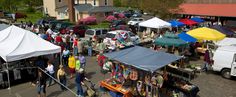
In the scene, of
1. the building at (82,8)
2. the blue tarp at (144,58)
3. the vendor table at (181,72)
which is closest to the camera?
the blue tarp at (144,58)

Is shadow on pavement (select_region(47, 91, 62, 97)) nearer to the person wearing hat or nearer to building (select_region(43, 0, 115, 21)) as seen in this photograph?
the person wearing hat

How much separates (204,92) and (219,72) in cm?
369

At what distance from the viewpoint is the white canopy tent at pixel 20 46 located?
14.0m

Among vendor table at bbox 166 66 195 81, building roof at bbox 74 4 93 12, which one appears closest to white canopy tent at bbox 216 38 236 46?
vendor table at bbox 166 66 195 81

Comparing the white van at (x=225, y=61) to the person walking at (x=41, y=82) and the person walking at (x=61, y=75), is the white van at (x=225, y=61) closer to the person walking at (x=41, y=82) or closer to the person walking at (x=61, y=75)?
the person walking at (x=61, y=75)

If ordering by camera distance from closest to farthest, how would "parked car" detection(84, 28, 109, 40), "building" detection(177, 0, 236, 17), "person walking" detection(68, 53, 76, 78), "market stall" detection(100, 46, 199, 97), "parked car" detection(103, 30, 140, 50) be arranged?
1. "market stall" detection(100, 46, 199, 97)
2. "person walking" detection(68, 53, 76, 78)
3. "parked car" detection(103, 30, 140, 50)
4. "parked car" detection(84, 28, 109, 40)
5. "building" detection(177, 0, 236, 17)

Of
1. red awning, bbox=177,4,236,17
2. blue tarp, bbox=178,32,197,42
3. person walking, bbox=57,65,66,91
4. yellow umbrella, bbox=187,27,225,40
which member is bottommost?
person walking, bbox=57,65,66,91

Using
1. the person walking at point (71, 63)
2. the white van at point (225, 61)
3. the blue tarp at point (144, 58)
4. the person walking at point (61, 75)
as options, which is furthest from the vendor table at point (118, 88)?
the white van at point (225, 61)

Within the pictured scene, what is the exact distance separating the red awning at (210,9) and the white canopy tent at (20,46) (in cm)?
2774

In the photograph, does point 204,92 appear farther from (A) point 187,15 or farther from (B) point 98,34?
(A) point 187,15

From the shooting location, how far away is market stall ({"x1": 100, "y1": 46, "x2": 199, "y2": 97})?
11508 mm

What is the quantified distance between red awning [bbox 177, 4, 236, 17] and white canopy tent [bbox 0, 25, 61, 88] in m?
27.7

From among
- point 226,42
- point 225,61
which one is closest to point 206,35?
point 226,42

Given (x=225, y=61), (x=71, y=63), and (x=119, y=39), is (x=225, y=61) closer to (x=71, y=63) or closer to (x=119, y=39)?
(x=71, y=63)
